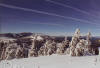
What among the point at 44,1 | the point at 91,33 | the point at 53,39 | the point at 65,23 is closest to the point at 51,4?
the point at 44,1

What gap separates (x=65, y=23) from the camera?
2.55m

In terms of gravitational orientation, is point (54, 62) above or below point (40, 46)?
below

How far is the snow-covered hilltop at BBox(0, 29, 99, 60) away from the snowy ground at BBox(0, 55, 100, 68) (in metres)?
0.07

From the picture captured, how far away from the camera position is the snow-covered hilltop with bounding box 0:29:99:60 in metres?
2.46

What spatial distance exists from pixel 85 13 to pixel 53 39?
0.76 metres

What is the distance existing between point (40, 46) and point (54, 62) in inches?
14.8

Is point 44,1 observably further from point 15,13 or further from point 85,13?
point 85,13

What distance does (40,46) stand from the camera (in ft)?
8.18

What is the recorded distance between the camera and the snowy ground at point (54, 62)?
230 cm

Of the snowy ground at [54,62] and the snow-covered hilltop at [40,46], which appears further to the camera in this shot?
the snow-covered hilltop at [40,46]

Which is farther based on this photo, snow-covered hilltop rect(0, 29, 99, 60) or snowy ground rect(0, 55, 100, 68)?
snow-covered hilltop rect(0, 29, 99, 60)

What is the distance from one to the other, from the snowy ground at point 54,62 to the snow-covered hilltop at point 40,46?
72 mm

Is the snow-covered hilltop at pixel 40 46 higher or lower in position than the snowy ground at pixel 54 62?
higher

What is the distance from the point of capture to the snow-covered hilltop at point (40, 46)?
2463 mm
